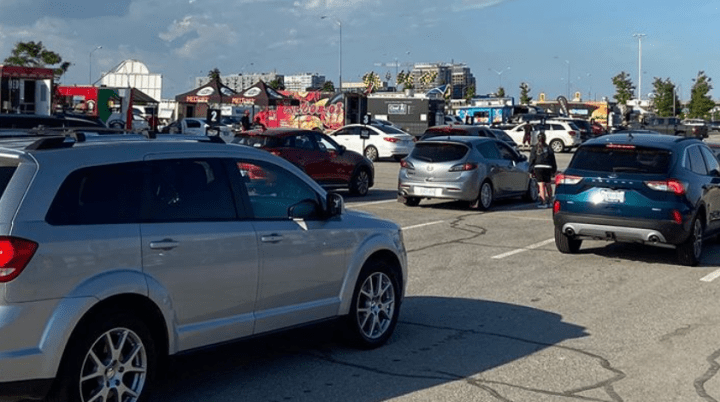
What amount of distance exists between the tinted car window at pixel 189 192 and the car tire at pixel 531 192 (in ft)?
55.0

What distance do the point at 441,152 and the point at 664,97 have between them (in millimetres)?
98422

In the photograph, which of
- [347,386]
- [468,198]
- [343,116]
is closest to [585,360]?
[347,386]

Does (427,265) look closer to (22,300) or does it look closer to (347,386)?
(347,386)

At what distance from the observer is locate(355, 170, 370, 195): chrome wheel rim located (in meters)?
23.7

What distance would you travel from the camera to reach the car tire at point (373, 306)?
26.5ft

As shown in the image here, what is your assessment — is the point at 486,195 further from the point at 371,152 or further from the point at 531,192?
the point at 371,152

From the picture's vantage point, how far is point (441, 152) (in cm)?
2042

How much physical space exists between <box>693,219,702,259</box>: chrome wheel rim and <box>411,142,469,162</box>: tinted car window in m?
7.25

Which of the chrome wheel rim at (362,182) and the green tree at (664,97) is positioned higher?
the green tree at (664,97)

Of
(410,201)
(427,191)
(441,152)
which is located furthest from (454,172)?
(410,201)

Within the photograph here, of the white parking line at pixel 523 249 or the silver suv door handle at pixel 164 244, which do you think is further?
the white parking line at pixel 523 249

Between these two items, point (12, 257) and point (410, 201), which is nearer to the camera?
point (12, 257)

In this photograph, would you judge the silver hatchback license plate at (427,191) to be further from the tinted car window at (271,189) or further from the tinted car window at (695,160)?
the tinted car window at (271,189)

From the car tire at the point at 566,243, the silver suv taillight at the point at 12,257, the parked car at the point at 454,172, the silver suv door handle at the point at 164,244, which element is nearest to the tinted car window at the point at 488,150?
the parked car at the point at 454,172
